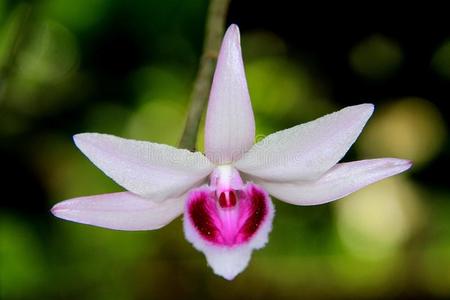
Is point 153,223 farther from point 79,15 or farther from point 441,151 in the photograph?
point 441,151

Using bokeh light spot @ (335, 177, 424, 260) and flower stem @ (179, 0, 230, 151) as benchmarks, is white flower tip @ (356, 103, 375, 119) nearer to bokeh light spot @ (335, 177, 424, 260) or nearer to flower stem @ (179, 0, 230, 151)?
flower stem @ (179, 0, 230, 151)

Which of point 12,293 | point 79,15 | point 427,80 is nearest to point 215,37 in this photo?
point 79,15

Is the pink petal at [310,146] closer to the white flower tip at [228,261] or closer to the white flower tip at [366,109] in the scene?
the white flower tip at [366,109]

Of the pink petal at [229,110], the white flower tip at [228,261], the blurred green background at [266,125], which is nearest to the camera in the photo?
the pink petal at [229,110]

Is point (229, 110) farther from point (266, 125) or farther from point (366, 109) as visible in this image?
point (266, 125)

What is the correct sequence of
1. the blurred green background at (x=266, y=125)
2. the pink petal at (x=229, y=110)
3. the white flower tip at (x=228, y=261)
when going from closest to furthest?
the pink petal at (x=229, y=110)
the white flower tip at (x=228, y=261)
the blurred green background at (x=266, y=125)

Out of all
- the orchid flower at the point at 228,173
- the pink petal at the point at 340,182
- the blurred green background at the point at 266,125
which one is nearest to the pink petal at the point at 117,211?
the orchid flower at the point at 228,173

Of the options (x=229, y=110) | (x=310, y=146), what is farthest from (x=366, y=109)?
(x=229, y=110)

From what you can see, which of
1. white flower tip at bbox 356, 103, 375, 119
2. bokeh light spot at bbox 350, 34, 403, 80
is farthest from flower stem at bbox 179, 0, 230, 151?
bokeh light spot at bbox 350, 34, 403, 80
